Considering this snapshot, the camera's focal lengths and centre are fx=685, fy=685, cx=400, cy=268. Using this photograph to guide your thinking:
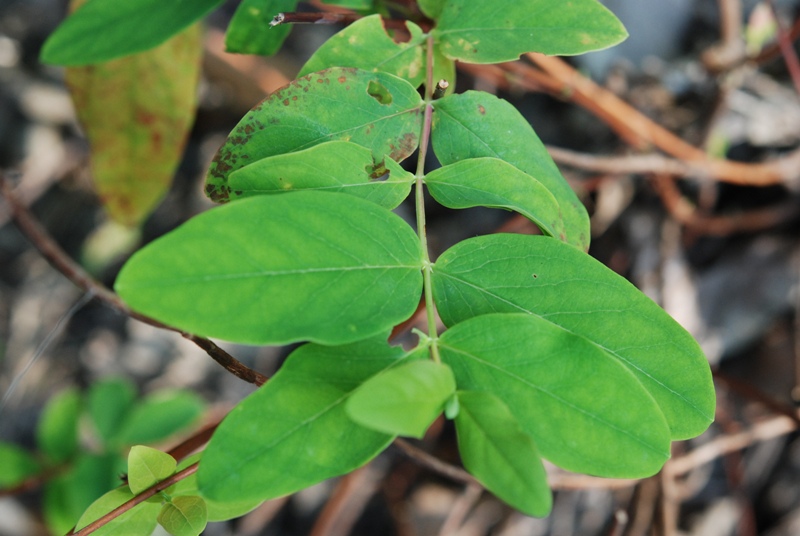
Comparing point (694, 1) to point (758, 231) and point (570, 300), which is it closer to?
point (758, 231)

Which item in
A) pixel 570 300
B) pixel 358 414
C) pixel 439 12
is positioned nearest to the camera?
pixel 358 414

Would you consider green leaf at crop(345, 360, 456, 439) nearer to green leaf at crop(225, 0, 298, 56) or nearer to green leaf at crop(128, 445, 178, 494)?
green leaf at crop(128, 445, 178, 494)

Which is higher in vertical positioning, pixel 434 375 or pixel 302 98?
pixel 302 98

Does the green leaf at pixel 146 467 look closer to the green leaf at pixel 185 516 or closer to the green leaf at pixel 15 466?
the green leaf at pixel 185 516

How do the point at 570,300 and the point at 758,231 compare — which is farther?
the point at 758,231

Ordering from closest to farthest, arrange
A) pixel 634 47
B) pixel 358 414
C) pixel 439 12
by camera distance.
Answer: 1. pixel 358 414
2. pixel 439 12
3. pixel 634 47

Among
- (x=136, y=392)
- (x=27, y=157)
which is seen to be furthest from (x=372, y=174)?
(x=27, y=157)

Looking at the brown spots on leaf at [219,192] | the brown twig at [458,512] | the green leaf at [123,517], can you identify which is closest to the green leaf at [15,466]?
the brown twig at [458,512]

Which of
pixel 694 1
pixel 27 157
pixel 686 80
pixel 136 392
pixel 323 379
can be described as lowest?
pixel 136 392
